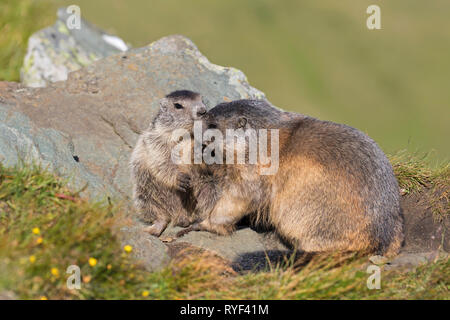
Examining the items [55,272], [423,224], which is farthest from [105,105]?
[423,224]

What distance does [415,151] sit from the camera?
9219 millimetres

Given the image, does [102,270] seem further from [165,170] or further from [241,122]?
[241,122]

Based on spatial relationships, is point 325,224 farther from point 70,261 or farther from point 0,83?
point 0,83

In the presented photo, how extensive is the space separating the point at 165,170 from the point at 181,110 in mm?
908

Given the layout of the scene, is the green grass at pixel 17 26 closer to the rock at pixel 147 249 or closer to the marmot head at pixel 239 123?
the marmot head at pixel 239 123

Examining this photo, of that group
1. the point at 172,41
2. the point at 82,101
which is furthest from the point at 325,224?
the point at 172,41

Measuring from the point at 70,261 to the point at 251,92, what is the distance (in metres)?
6.25

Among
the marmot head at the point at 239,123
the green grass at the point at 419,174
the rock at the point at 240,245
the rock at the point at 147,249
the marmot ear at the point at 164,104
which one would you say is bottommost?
the rock at the point at 240,245

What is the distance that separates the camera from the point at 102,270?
532 cm

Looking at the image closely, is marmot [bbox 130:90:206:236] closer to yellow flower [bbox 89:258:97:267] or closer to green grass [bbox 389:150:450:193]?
yellow flower [bbox 89:258:97:267]

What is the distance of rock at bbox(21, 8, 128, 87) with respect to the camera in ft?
38.6

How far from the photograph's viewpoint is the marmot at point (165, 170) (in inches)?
313

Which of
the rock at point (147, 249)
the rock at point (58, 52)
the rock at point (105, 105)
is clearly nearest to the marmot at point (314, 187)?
the rock at point (147, 249)
